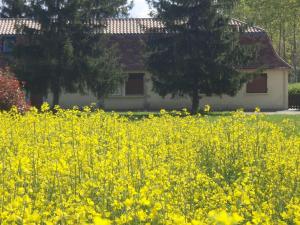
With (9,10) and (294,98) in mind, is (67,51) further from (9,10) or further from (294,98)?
(9,10)

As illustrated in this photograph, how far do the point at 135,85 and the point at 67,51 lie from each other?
8727mm

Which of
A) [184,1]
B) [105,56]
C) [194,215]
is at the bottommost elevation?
[194,215]

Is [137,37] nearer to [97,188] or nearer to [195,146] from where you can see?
[195,146]

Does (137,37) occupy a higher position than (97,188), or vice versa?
(137,37)

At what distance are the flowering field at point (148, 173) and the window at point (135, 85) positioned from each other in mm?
21788

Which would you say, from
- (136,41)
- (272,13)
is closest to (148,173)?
(136,41)

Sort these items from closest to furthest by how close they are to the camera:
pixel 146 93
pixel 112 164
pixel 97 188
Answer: pixel 97 188 < pixel 112 164 < pixel 146 93

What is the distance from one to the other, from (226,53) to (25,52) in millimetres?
8785

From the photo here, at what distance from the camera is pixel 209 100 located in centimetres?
3391

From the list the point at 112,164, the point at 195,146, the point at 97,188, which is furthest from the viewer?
the point at 195,146

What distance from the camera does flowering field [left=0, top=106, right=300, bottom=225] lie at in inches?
206

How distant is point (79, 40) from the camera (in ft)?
90.9

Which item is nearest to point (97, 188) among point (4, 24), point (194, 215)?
point (194, 215)

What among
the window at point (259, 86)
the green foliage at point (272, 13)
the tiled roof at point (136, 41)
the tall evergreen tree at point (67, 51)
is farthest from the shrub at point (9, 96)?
the green foliage at point (272, 13)
